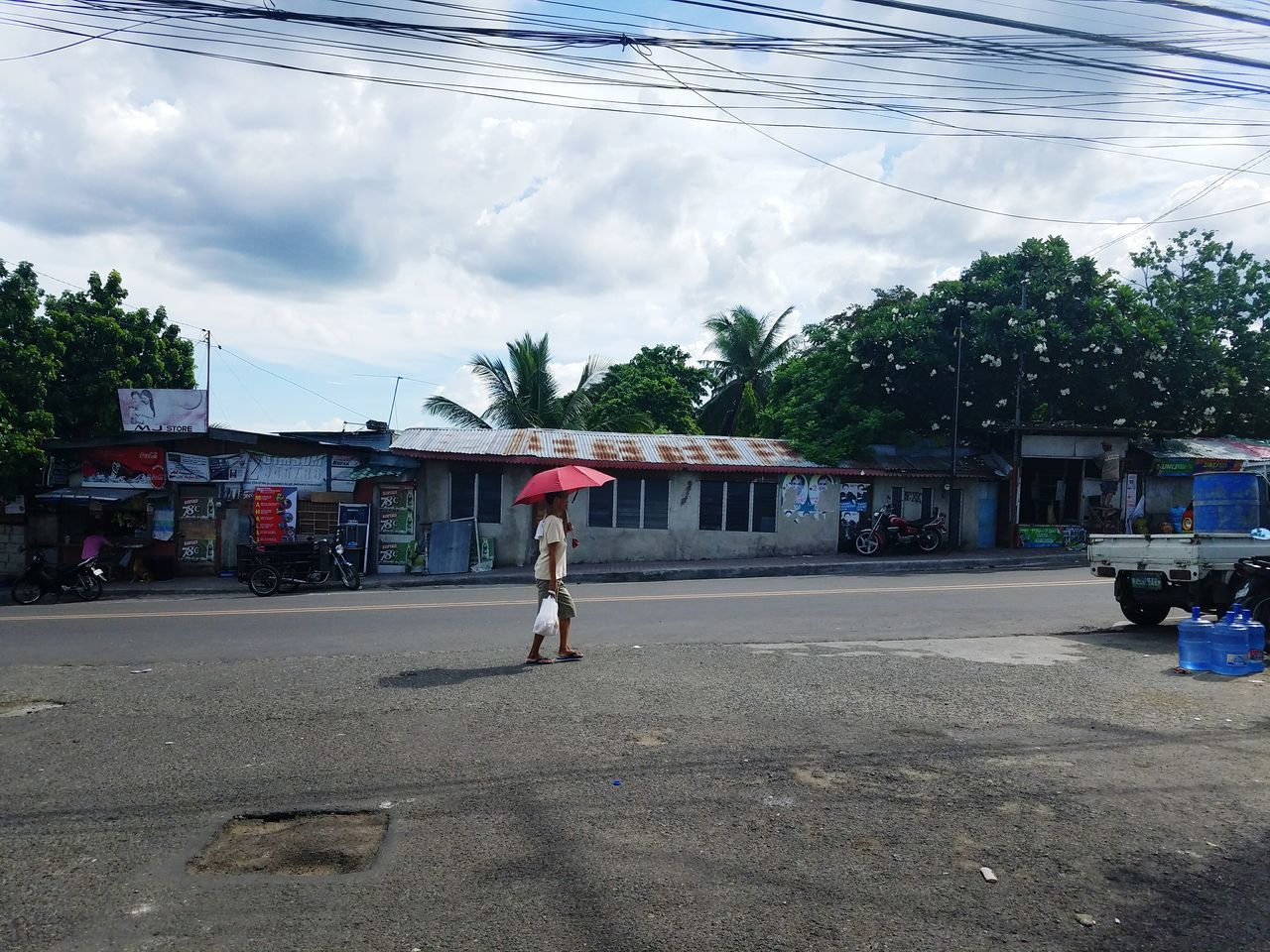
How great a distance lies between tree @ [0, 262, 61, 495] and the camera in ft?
60.3

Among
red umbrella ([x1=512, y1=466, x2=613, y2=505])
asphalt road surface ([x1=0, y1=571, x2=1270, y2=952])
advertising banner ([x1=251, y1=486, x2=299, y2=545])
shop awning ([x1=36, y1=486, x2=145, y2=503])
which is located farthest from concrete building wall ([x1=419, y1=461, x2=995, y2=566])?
red umbrella ([x1=512, y1=466, x2=613, y2=505])

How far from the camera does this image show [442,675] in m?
8.05

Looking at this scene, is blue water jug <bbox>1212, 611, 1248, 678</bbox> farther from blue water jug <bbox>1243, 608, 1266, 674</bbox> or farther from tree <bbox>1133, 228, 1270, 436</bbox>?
tree <bbox>1133, 228, 1270, 436</bbox>

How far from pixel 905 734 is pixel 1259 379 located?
2900cm

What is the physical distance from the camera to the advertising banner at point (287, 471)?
20.4 m

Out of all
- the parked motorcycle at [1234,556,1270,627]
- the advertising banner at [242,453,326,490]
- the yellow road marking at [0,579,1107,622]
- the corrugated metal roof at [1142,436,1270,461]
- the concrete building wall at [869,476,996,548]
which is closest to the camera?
the parked motorcycle at [1234,556,1270,627]

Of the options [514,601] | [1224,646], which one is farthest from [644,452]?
[1224,646]

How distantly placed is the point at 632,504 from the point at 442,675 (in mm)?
14383

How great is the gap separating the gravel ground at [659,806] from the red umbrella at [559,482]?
1705 millimetres

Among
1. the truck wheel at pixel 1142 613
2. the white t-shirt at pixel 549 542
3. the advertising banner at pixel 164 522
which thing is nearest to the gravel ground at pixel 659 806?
the white t-shirt at pixel 549 542

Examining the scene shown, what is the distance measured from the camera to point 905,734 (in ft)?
19.9

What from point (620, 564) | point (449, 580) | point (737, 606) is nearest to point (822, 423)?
point (620, 564)

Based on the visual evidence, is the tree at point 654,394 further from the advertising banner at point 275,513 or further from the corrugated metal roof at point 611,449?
the advertising banner at point 275,513

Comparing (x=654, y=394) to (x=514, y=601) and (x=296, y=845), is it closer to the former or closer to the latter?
(x=514, y=601)
